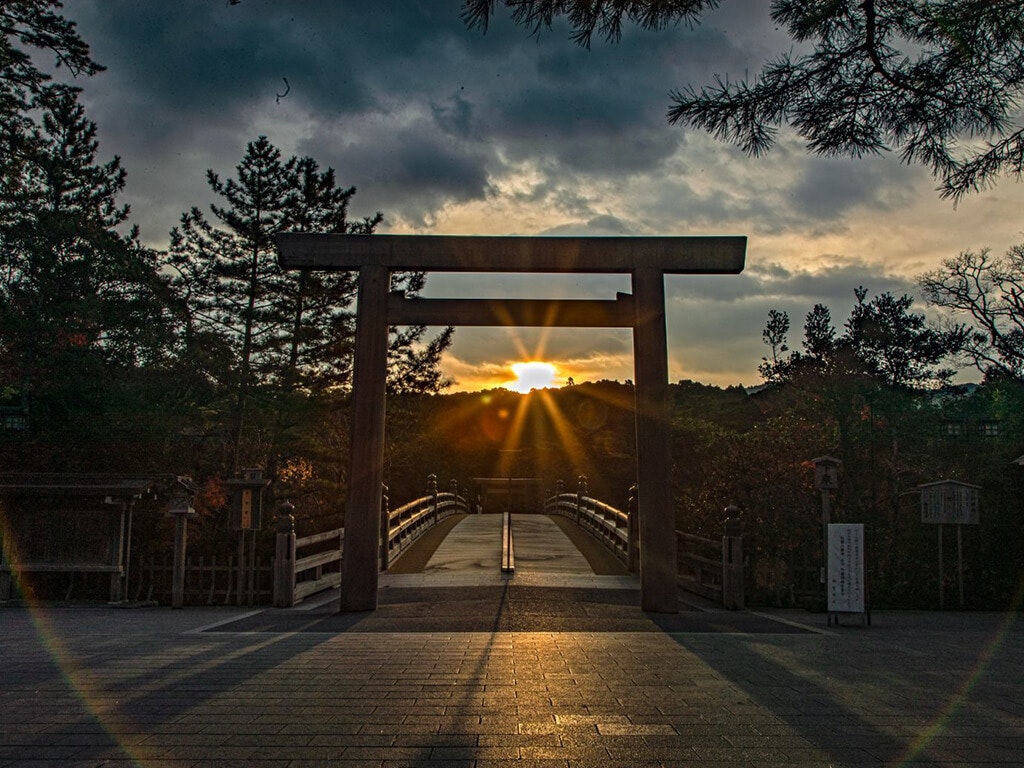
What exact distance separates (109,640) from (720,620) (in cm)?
653

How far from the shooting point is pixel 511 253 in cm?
1056

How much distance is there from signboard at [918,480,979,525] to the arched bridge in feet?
10.3

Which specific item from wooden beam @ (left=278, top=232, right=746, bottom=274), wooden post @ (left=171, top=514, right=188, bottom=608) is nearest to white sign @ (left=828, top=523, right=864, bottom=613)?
wooden beam @ (left=278, top=232, right=746, bottom=274)

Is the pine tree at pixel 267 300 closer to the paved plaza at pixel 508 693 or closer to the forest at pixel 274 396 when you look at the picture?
the forest at pixel 274 396

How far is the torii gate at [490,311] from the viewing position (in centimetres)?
1014

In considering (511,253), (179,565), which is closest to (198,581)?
(179,565)

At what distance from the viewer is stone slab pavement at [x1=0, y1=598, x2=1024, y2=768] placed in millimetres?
4109

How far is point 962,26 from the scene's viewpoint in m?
4.78

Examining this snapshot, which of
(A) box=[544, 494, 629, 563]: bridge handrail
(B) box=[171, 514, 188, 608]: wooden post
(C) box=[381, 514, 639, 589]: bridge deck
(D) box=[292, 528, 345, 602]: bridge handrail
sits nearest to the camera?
(B) box=[171, 514, 188, 608]: wooden post

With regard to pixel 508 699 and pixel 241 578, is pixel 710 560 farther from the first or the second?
pixel 508 699

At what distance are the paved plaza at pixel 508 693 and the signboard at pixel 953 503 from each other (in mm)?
2515

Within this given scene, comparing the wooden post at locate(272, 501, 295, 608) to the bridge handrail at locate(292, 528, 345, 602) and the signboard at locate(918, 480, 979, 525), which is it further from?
the signboard at locate(918, 480, 979, 525)

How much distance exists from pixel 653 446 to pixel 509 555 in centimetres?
603

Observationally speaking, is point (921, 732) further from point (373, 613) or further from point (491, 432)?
point (491, 432)
